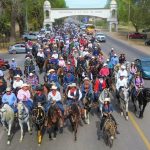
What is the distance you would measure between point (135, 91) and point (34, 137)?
5496 millimetres

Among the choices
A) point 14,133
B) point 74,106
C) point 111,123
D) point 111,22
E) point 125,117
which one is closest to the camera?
point 111,123

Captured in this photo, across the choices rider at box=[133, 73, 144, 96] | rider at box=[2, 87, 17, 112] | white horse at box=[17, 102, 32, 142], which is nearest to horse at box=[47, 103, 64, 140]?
white horse at box=[17, 102, 32, 142]

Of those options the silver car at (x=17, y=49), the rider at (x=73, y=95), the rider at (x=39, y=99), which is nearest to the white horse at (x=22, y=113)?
the rider at (x=39, y=99)

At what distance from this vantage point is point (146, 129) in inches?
592

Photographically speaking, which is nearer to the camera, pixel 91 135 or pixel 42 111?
pixel 42 111

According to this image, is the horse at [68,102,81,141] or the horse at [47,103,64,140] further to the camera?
the horse at [68,102,81,141]

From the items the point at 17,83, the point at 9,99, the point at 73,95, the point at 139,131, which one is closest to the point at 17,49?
the point at 17,83

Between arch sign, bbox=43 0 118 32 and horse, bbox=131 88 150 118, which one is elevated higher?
arch sign, bbox=43 0 118 32

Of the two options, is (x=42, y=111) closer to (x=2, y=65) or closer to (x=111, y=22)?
(x=2, y=65)

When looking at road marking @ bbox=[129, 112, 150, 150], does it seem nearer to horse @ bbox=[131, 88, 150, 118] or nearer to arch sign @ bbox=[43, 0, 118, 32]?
horse @ bbox=[131, 88, 150, 118]

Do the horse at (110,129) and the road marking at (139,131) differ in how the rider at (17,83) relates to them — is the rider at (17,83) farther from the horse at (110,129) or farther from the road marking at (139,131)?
the horse at (110,129)

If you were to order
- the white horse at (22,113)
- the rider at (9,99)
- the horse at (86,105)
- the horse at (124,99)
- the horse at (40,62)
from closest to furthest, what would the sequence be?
the white horse at (22,113) → the rider at (9,99) → the horse at (86,105) → the horse at (124,99) → the horse at (40,62)

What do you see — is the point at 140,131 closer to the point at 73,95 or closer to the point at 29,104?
the point at 73,95

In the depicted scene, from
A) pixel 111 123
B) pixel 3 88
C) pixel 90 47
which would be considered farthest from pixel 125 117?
pixel 90 47
